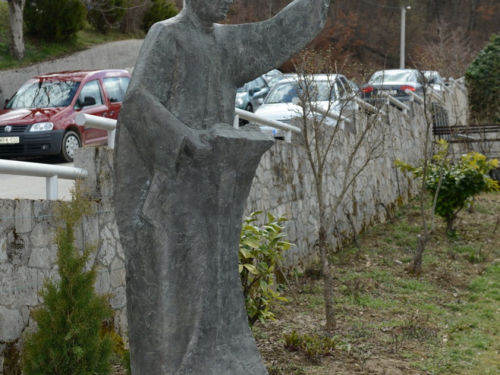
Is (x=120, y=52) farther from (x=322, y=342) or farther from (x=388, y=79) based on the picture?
(x=322, y=342)

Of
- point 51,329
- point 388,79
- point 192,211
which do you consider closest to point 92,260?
point 51,329

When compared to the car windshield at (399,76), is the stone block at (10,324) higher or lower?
lower

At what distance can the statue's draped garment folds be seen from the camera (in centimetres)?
355

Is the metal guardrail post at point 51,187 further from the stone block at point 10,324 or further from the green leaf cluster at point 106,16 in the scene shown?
the green leaf cluster at point 106,16

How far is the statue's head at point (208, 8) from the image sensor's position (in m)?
3.73

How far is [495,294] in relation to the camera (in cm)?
949

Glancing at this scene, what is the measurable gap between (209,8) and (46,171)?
2.81 metres

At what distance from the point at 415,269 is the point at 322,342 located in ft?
12.2

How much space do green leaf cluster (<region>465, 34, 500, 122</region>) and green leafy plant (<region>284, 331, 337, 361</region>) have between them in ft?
60.1

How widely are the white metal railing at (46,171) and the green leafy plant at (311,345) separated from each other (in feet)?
7.78

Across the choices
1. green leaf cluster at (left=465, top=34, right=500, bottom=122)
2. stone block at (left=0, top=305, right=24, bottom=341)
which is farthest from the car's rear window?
green leaf cluster at (left=465, top=34, right=500, bottom=122)

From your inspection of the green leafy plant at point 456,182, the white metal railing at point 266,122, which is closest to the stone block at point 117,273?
the white metal railing at point 266,122

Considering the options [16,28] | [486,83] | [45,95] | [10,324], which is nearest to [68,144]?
[45,95]

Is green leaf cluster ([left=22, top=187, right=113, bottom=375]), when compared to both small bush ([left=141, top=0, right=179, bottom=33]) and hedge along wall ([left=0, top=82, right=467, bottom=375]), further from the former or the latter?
small bush ([left=141, top=0, right=179, bottom=33])
